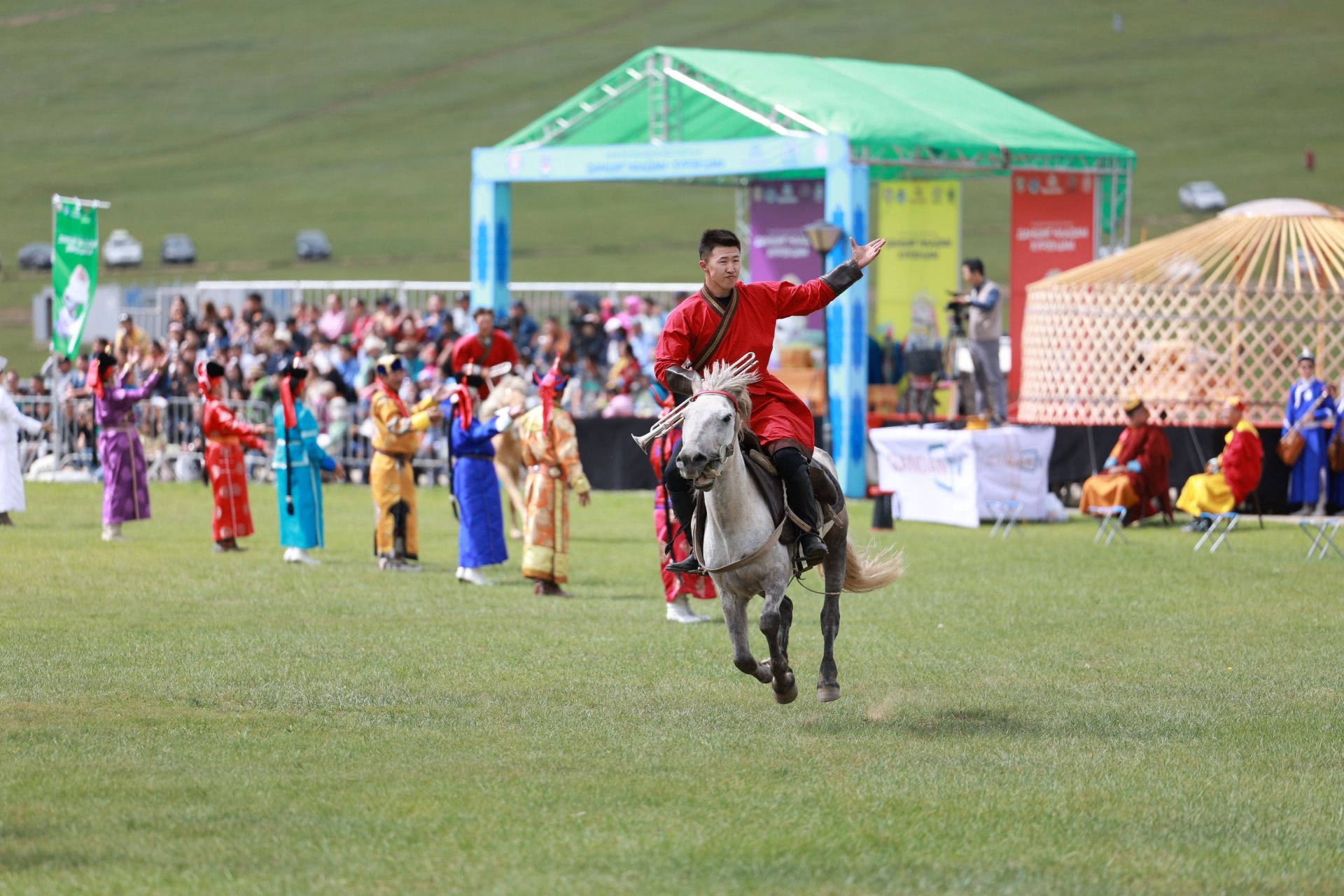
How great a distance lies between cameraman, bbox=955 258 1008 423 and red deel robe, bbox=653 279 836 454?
11561 millimetres

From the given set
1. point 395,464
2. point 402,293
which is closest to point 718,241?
point 395,464

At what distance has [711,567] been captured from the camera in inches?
288

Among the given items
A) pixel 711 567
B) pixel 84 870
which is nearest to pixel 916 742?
pixel 711 567

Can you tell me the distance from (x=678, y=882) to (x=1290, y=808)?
230 centimetres

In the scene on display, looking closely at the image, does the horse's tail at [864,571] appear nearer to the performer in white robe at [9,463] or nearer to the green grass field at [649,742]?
the green grass field at [649,742]

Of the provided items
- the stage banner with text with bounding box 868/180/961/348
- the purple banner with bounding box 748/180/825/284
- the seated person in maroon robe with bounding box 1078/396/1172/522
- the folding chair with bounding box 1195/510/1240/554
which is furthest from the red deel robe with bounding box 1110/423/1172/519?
the purple banner with bounding box 748/180/825/284

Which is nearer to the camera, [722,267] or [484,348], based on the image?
[722,267]

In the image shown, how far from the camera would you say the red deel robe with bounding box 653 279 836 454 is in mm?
7488

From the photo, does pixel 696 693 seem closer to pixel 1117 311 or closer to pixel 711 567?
pixel 711 567

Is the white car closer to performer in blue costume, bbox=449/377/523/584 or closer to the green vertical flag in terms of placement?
the green vertical flag

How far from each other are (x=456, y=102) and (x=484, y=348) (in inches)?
2450

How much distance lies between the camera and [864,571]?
825 cm

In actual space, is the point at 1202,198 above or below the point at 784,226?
above

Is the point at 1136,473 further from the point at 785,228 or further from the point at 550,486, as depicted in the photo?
the point at 550,486
